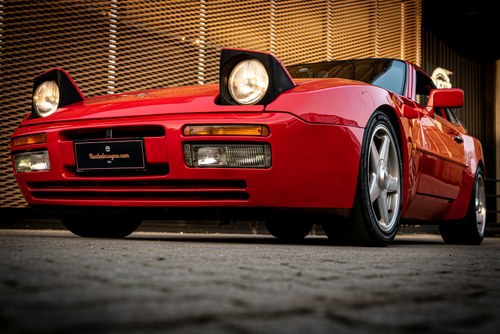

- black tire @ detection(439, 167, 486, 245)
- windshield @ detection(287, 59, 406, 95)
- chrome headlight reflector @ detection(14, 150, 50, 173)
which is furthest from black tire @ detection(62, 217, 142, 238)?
black tire @ detection(439, 167, 486, 245)

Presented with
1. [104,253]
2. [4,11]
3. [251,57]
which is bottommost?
[104,253]

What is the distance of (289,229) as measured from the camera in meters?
5.18

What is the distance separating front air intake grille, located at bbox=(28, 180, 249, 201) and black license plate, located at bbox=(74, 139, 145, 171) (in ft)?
0.28

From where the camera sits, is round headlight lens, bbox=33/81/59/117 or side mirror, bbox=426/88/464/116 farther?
side mirror, bbox=426/88/464/116

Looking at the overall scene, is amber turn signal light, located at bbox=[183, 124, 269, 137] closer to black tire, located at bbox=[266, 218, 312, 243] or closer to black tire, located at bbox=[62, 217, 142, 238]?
black tire, located at bbox=[62, 217, 142, 238]

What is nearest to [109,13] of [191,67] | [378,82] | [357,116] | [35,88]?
[191,67]

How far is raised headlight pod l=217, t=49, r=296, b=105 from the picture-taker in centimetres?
309

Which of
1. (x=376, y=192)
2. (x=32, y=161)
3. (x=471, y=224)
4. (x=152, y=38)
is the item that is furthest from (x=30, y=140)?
(x=152, y=38)

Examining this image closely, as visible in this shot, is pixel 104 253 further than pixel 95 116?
No

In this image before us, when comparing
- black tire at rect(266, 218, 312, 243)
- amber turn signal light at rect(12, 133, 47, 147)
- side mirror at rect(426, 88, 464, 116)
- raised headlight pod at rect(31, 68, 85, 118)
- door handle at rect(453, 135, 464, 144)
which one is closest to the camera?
amber turn signal light at rect(12, 133, 47, 147)

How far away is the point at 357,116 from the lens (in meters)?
3.21

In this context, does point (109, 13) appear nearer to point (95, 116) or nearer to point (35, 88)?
point (35, 88)

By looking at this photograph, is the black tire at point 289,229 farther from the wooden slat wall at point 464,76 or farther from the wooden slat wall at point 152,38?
the wooden slat wall at point 464,76

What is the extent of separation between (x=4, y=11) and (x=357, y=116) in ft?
13.7
